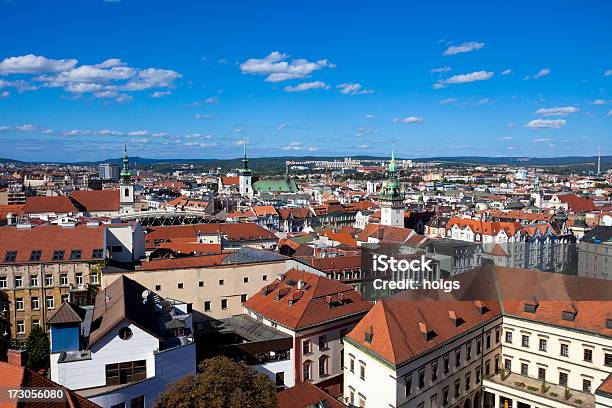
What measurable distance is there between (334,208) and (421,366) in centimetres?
9963

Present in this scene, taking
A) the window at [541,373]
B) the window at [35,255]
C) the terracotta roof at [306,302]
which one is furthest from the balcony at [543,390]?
the window at [35,255]

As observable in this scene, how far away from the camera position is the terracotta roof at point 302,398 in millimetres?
27719

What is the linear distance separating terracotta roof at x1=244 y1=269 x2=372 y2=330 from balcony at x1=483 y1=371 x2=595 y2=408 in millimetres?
10415

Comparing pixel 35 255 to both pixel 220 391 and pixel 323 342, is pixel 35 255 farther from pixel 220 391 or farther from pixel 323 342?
pixel 220 391

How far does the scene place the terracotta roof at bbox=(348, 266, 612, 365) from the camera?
30.2m

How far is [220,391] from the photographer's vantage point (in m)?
19.2

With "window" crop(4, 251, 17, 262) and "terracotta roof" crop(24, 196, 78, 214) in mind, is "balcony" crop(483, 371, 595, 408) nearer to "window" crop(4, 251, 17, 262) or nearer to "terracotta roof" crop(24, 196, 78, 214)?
"window" crop(4, 251, 17, 262)

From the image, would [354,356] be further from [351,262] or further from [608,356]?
[351,262]

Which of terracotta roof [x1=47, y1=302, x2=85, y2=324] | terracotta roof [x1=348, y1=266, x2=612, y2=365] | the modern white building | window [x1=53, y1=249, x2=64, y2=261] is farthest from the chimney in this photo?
window [x1=53, y1=249, x2=64, y2=261]

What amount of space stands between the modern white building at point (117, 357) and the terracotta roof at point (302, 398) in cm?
510

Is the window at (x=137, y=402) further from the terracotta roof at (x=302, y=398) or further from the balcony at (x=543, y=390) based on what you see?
the balcony at (x=543, y=390)

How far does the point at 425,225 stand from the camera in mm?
108312

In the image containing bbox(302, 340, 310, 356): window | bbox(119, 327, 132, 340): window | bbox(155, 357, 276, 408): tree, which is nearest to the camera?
bbox(155, 357, 276, 408): tree

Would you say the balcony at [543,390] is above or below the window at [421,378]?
below
